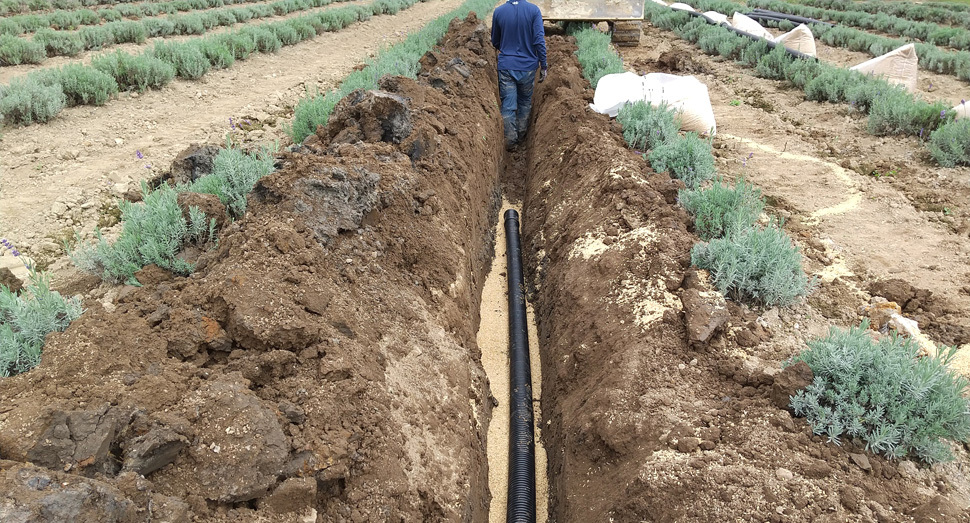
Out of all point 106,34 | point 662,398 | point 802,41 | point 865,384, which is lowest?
point 662,398

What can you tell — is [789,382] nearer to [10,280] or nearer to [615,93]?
[10,280]

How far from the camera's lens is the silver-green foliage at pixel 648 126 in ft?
19.8

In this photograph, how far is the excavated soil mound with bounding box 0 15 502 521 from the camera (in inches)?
79.2

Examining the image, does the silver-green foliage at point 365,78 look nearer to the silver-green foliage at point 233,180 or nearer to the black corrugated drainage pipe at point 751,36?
the silver-green foliage at point 233,180

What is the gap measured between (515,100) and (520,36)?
881mm

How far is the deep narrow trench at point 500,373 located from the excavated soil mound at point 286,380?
19 cm

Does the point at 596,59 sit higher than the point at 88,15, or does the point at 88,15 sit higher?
the point at 88,15

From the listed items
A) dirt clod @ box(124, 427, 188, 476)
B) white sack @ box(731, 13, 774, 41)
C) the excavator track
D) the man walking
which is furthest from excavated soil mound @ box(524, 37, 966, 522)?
white sack @ box(731, 13, 774, 41)

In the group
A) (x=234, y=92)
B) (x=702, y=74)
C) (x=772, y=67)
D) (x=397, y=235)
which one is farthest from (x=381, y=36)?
(x=397, y=235)

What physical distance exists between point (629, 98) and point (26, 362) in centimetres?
627

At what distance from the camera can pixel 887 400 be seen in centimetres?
270

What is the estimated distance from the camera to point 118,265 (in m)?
3.26

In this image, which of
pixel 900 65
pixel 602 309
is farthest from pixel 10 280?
pixel 900 65

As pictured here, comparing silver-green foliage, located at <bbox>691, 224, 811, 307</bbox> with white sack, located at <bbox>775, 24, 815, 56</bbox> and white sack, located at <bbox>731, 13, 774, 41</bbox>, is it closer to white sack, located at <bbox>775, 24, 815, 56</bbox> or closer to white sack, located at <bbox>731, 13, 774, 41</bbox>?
white sack, located at <bbox>775, 24, 815, 56</bbox>
